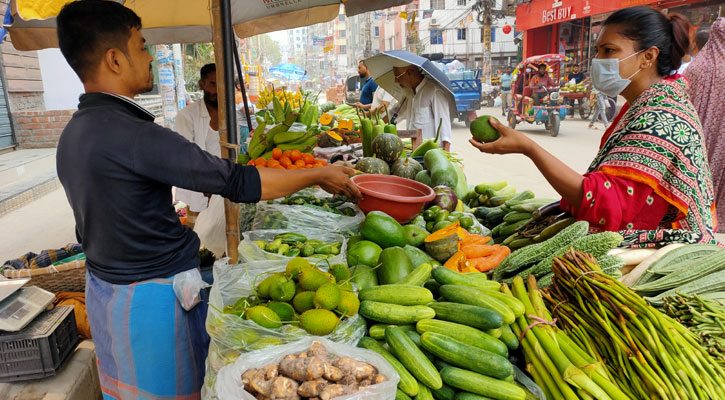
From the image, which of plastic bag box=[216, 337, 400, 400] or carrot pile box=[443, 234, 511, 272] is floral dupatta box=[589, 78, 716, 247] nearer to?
carrot pile box=[443, 234, 511, 272]

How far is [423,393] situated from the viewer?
4.79ft

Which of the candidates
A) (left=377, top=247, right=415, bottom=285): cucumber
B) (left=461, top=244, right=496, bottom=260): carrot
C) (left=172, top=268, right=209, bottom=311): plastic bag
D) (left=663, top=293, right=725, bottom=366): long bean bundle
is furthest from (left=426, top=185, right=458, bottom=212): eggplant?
(left=172, top=268, right=209, bottom=311): plastic bag

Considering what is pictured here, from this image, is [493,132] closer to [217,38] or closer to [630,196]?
[630,196]

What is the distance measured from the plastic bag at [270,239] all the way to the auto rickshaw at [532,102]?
13.8 meters

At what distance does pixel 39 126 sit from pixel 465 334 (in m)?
11.4

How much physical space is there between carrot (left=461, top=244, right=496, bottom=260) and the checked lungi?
142cm

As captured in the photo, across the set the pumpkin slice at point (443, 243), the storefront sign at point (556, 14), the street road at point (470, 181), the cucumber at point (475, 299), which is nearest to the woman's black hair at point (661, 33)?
the pumpkin slice at point (443, 243)

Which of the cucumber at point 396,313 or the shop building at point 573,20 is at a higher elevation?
the shop building at point 573,20

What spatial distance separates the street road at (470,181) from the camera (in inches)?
235

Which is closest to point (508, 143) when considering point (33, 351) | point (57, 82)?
point (33, 351)

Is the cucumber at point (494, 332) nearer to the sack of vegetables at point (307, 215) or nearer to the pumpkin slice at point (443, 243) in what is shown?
the pumpkin slice at point (443, 243)

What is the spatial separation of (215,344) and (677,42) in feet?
8.23

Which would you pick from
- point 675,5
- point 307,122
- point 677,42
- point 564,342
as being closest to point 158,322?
point 564,342

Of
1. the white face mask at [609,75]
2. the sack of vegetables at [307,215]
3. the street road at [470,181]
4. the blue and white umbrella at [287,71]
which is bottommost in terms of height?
the street road at [470,181]
